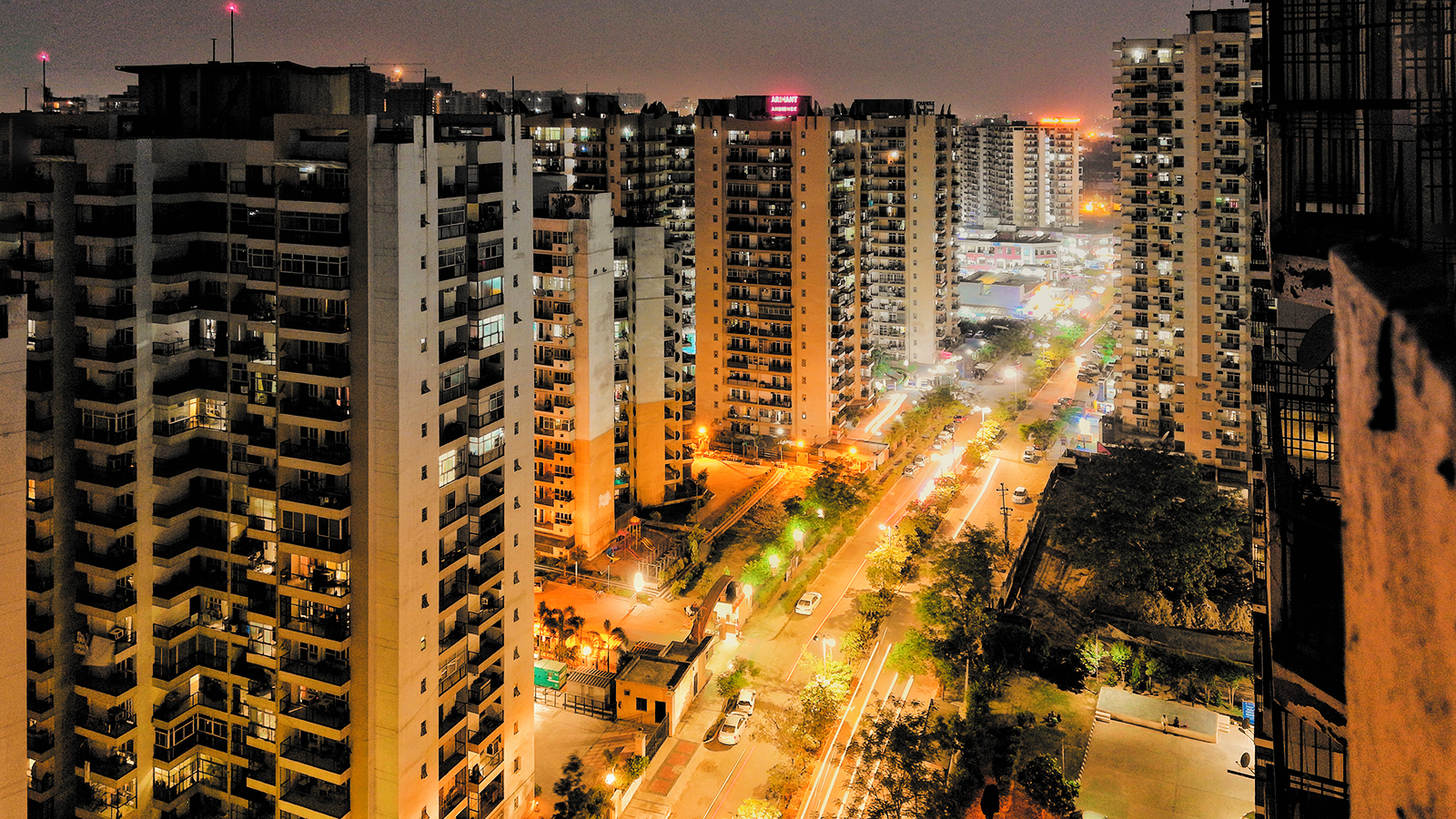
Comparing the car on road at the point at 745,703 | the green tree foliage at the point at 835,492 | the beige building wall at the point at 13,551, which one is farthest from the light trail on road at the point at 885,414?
the beige building wall at the point at 13,551

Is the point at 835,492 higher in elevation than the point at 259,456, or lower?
lower

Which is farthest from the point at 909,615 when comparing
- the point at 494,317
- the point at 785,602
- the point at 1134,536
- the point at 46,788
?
the point at 46,788

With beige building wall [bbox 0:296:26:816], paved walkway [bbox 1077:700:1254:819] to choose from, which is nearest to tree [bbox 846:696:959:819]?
paved walkway [bbox 1077:700:1254:819]

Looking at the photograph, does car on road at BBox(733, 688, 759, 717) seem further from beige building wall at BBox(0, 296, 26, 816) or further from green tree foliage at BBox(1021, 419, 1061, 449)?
green tree foliage at BBox(1021, 419, 1061, 449)

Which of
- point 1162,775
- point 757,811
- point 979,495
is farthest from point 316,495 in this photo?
point 979,495

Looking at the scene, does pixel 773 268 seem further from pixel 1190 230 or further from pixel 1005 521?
pixel 1190 230

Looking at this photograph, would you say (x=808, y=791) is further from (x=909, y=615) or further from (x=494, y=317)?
(x=494, y=317)
